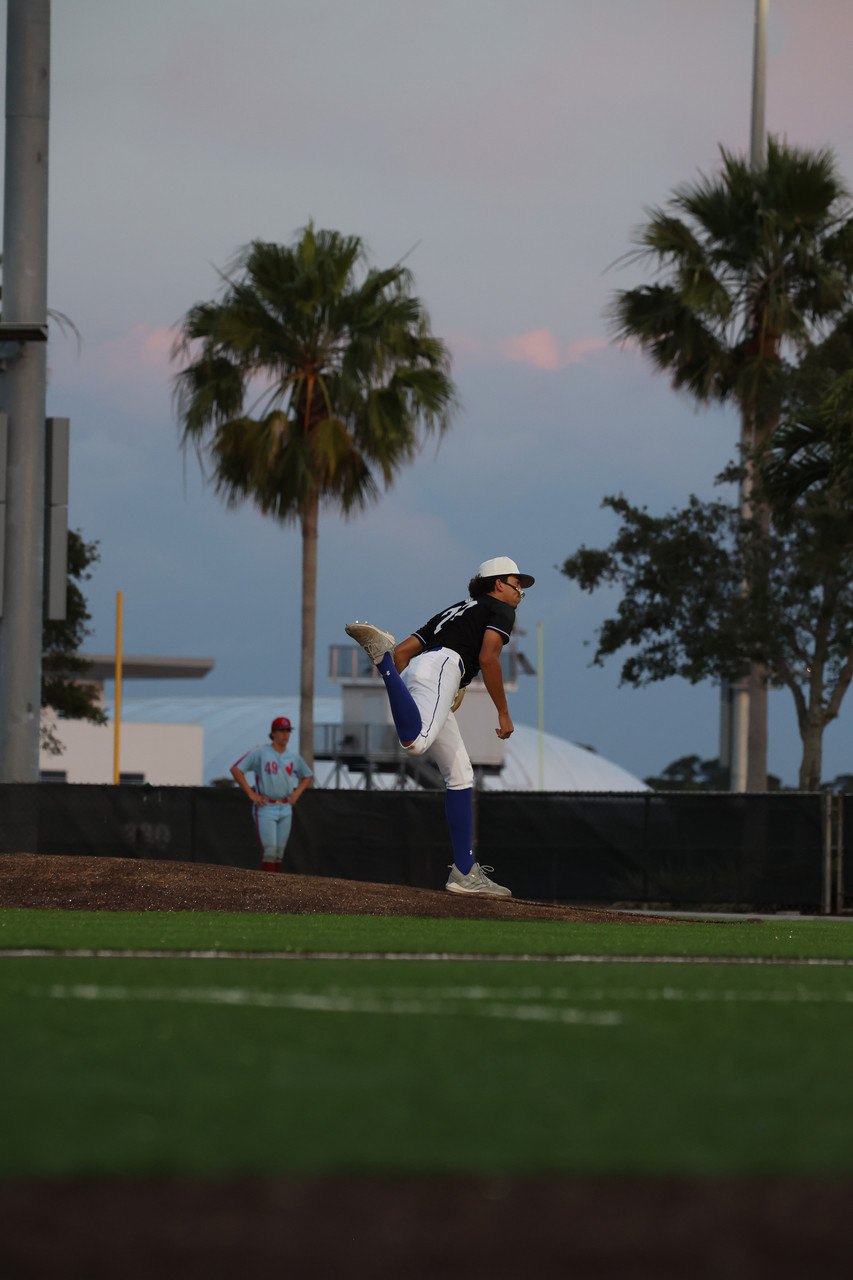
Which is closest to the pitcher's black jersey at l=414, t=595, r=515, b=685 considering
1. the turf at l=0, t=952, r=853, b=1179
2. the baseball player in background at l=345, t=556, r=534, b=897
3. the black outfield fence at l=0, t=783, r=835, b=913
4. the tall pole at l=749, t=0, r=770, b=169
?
the baseball player in background at l=345, t=556, r=534, b=897

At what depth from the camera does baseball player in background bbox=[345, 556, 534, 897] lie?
10461 millimetres

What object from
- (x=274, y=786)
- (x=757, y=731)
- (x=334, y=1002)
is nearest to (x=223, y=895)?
(x=274, y=786)

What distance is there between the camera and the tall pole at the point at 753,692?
27.2m

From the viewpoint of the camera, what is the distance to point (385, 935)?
853cm

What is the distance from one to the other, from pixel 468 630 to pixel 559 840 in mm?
9535

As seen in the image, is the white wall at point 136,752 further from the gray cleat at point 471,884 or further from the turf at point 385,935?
the turf at point 385,935

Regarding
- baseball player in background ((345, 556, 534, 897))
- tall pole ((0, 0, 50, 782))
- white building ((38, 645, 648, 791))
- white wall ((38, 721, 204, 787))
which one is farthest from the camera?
white wall ((38, 721, 204, 787))

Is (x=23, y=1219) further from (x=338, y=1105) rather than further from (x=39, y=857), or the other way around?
(x=39, y=857)

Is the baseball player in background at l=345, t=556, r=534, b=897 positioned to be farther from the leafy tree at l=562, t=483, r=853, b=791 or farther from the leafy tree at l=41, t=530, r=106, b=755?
the leafy tree at l=41, t=530, r=106, b=755

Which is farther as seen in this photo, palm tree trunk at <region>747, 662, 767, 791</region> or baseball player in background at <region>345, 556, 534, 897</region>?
palm tree trunk at <region>747, 662, 767, 791</region>

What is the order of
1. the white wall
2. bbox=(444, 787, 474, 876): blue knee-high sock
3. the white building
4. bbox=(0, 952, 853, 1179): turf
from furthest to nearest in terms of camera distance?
the white wall < the white building < bbox=(444, 787, 474, 876): blue knee-high sock < bbox=(0, 952, 853, 1179): turf

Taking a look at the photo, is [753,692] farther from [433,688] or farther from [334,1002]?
[334,1002]

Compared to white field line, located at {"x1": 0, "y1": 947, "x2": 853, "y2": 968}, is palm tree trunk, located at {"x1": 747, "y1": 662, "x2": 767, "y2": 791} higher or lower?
higher

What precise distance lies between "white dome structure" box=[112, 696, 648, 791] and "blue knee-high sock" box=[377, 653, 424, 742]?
46.3 m
